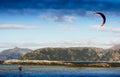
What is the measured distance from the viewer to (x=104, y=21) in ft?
155

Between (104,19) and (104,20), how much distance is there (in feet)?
1.13

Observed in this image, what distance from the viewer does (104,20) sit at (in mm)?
47531

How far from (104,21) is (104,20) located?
20 cm

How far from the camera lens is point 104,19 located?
4784cm

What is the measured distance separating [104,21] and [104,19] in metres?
0.54
